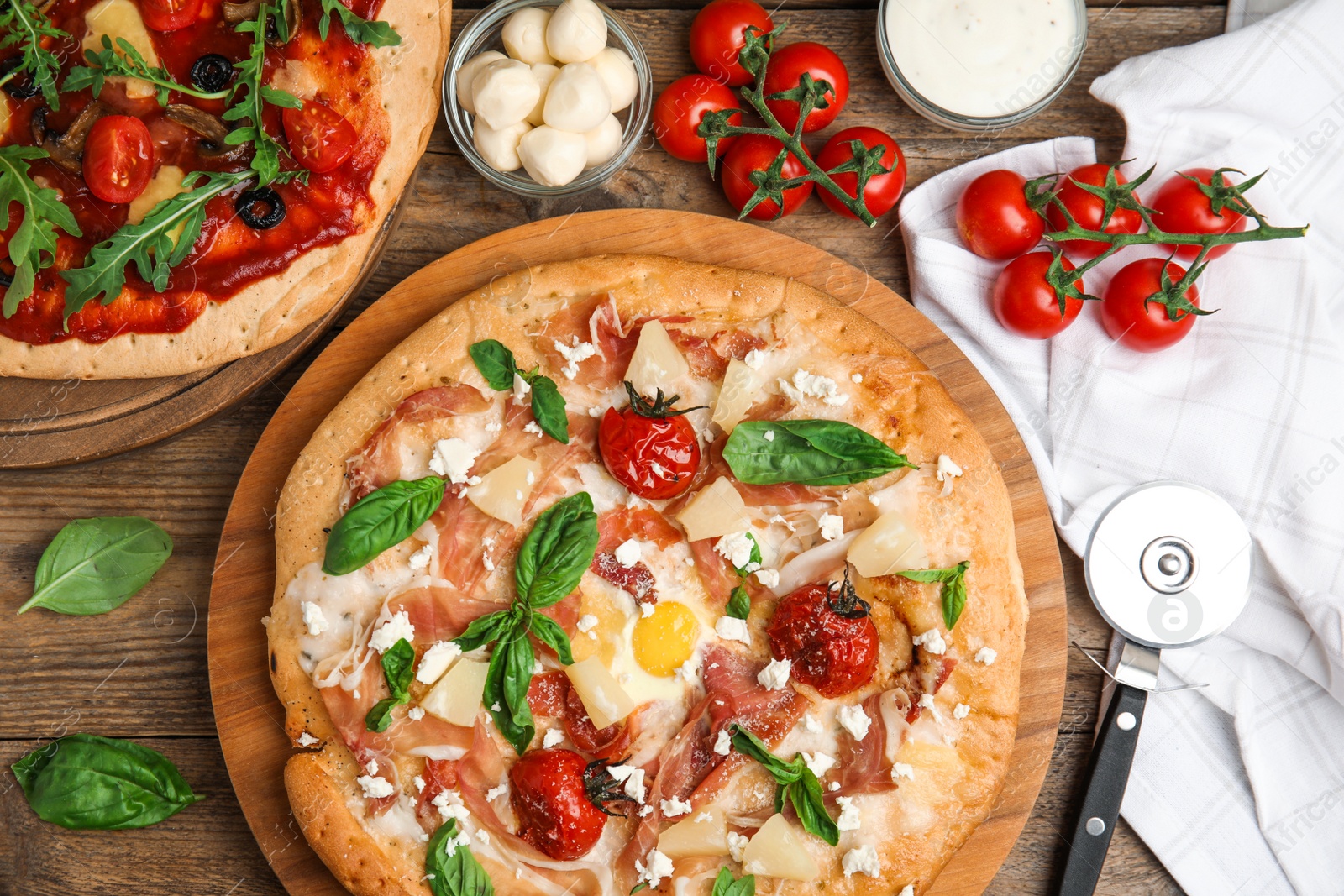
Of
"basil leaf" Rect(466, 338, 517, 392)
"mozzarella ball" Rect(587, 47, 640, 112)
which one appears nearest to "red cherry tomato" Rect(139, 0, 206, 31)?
"mozzarella ball" Rect(587, 47, 640, 112)

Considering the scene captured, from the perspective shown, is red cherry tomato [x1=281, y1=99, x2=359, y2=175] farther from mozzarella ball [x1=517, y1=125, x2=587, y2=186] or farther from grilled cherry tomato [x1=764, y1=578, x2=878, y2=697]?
grilled cherry tomato [x1=764, y1=578, x2=878, y2=697]

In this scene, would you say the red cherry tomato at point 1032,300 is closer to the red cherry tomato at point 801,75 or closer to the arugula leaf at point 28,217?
the red cherry tomato at point 801,75

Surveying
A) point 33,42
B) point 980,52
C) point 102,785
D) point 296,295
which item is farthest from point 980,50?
point 102,785

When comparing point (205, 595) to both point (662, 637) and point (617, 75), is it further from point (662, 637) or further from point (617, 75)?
point (617, 75)

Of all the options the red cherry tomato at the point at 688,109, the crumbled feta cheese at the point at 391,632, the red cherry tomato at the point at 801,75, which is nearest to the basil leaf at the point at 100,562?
the crumbled feta cheese at the point at 391,632

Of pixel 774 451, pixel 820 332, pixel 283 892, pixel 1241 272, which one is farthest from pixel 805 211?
pixel 283 892

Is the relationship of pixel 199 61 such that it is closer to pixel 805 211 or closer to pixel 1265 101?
pixel 805 211
